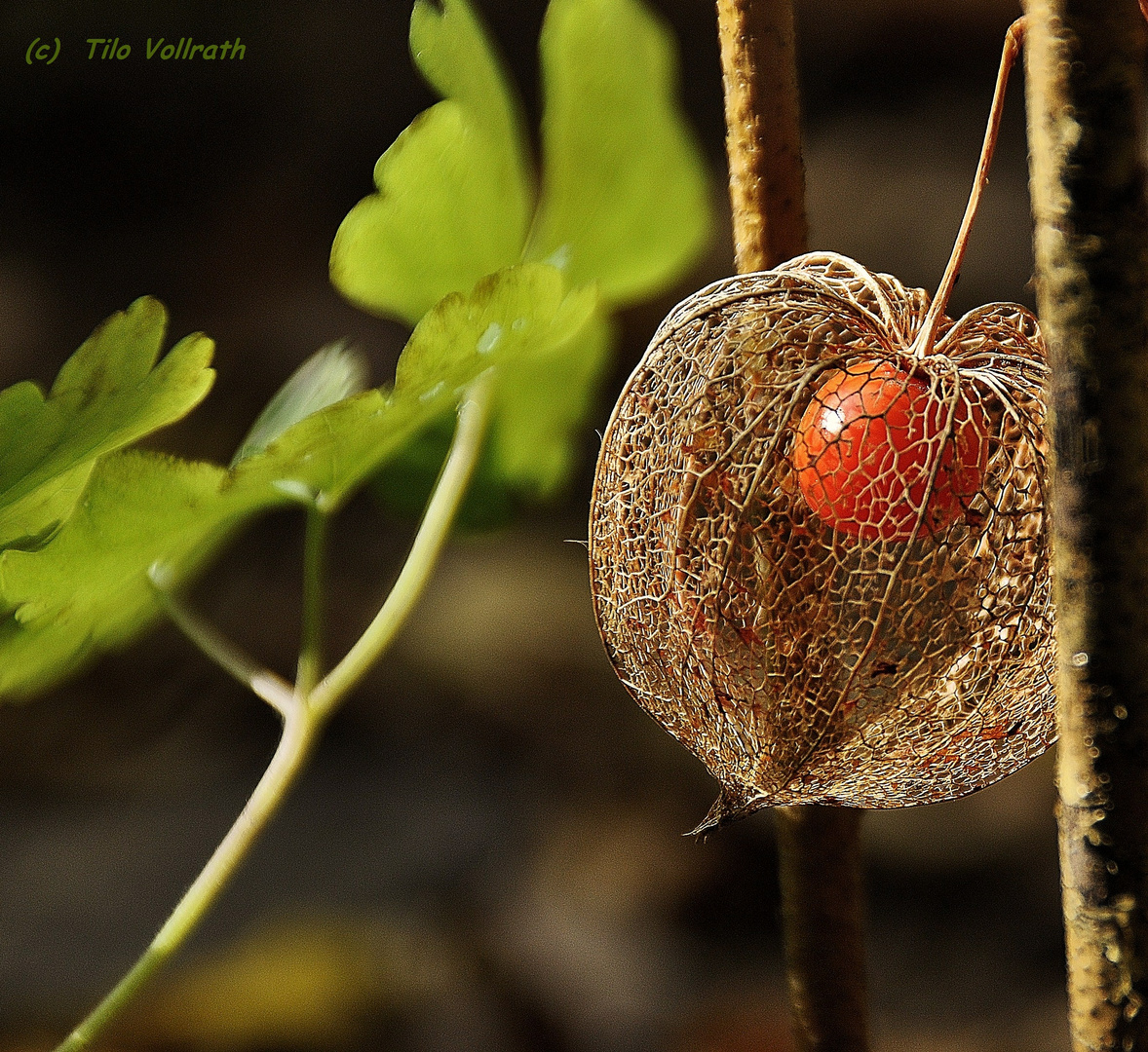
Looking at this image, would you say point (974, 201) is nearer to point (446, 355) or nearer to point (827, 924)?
point (446, 355)

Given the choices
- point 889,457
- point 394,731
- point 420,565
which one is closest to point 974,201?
point 889,457

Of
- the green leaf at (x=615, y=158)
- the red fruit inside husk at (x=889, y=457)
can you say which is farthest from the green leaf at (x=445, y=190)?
the red fruit inside husk at (x=889, y=457)

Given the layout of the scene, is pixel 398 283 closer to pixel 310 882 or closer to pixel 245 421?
pixel 245 421

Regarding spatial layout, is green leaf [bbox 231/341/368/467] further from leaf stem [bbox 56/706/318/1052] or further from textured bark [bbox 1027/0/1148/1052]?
textured bark [bbox 1027/0/1148/1052]

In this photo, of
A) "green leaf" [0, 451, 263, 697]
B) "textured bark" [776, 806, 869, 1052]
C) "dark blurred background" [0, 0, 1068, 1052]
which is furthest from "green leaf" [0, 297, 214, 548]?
"dark blurred background" [0, 0, 1068, 1052]

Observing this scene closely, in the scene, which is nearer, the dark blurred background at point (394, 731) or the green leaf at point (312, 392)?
the green leaf at point (312, 392)

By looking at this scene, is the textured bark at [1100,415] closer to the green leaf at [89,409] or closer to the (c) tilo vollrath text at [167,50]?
the green leaf at [89,409]
